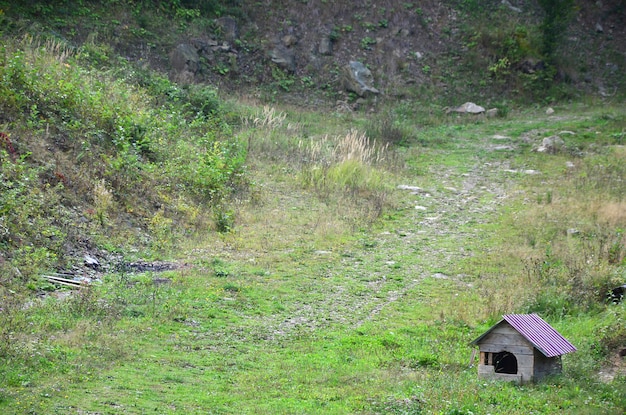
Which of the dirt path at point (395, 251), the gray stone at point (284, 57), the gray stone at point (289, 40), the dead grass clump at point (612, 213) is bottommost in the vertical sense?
the dirt path at point (395, 251)

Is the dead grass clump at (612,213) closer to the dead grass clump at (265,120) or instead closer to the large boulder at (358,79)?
the dead grass clump at (265,120)

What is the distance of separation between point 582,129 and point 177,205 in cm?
1421

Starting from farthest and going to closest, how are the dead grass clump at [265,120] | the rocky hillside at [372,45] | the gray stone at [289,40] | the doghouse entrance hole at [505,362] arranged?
the gray stone at [289,40] < the rocky hillside at [372,45] < the dead grass clump at [265,120] < the doghouse entrance hole at [505,362]

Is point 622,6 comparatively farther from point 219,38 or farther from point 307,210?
point 307,210

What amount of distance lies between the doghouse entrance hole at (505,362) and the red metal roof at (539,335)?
1.28 ft

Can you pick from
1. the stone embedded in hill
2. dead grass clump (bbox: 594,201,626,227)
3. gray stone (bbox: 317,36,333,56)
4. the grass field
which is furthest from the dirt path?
gray stone (bbox: 317,36,333,56)

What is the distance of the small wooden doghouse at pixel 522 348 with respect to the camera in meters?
7.67

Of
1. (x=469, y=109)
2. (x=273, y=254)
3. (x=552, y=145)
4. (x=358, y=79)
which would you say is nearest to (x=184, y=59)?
(x=358, y=79)

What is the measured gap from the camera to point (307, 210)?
1537 cm

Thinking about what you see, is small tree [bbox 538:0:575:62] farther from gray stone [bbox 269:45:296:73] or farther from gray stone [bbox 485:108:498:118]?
gray stone [bbox 269:45:296:73]

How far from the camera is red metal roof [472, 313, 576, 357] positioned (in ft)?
24.9

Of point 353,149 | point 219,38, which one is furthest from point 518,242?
point 219,38

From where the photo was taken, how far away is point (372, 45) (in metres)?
29.2

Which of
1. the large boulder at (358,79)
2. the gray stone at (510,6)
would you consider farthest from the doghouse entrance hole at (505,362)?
the gray stone at (510,6)
